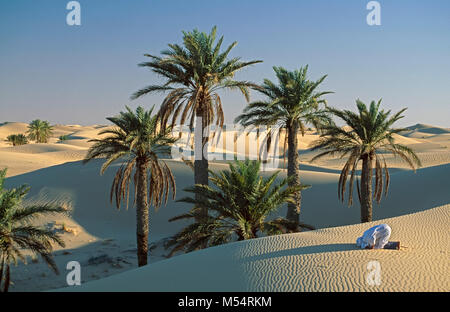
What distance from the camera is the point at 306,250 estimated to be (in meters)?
8.90

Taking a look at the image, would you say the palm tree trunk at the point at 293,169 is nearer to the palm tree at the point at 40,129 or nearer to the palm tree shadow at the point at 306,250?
the palm tree shadow at the point at 306,250

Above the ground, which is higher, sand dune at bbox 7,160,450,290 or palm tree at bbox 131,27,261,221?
palm tree at bbox 131,27,261,221

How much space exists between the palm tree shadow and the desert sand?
0.08ft

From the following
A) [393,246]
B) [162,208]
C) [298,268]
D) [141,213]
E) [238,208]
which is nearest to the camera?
[298,268]

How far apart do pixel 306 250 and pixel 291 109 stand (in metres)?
9.33

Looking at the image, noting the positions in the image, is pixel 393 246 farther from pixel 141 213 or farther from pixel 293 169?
pixel 141 213

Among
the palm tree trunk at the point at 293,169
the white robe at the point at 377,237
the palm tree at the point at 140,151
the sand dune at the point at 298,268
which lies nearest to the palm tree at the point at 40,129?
the palm tree at the point at 140,151

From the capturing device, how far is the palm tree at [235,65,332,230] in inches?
661

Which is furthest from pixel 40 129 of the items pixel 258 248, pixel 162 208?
pixel 258 248

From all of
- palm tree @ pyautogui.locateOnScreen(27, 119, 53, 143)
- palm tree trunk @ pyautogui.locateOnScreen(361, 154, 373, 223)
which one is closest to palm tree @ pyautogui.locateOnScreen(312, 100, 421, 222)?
palm tree trunk @ pyautogui.locateOnScreen(361, 154, 373, 223)

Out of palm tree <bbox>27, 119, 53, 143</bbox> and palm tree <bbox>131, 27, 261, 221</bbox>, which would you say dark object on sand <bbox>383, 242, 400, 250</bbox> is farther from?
palm tree <bbox>27, 119, 53, 143</bbox>

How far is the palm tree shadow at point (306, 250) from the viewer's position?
8570 mm

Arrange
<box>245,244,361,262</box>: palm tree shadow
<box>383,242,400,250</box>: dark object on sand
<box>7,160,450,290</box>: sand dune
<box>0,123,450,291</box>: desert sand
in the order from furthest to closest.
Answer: <box>7,160,450,290</box>: sand dune < <box>383,242,400,250</box>: dark object on sand < <box>245,244,361,262</box>: palm tree shadow < <box>0,123,450,291</box>: desert sand
